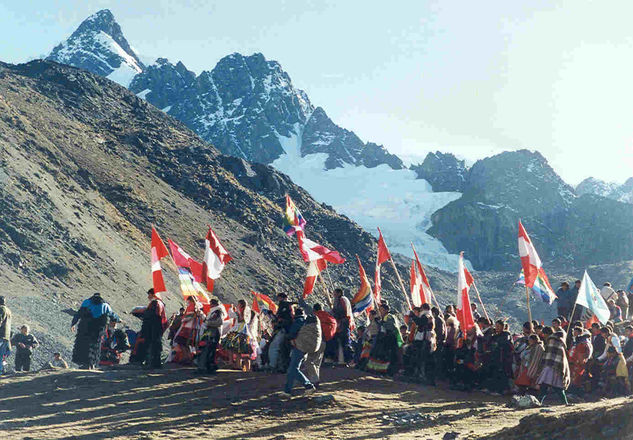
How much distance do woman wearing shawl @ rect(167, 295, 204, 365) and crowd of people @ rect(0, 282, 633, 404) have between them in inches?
0.9

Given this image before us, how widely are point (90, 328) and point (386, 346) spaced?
6822 millimetres

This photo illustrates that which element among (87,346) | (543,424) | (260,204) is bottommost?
(543,424)

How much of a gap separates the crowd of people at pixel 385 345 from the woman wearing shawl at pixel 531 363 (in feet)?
0.08

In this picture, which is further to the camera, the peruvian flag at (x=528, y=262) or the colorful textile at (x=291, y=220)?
the colorful textile at (x=291, y=220)

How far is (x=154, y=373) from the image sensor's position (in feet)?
50.4

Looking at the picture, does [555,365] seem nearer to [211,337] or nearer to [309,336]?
[309,336]

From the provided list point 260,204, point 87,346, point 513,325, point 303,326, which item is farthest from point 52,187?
point 513,325

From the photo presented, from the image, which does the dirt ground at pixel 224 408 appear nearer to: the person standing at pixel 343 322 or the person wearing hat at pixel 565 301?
the person standing at pixel 343 322

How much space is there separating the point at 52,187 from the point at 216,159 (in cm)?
3849

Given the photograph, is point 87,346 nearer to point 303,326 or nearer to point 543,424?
point 303,326

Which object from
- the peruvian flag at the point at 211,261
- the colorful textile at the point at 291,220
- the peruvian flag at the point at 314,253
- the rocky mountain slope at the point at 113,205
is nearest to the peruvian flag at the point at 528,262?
the peruvian flag at the point at 314,253

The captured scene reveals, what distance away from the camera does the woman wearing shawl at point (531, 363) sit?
14291 mm

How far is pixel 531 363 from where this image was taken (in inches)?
566

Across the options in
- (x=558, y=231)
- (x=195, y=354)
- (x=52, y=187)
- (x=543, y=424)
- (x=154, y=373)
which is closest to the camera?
(x=543, y=424)
